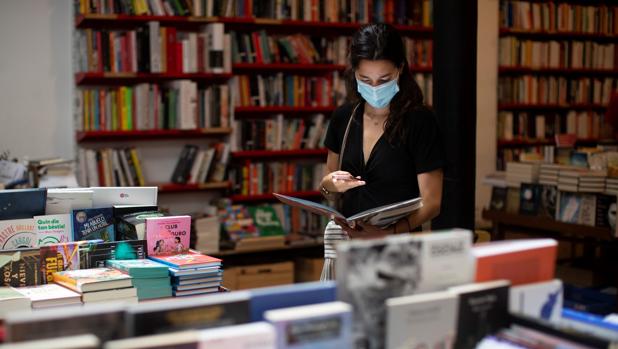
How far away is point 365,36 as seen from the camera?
2.87 meters

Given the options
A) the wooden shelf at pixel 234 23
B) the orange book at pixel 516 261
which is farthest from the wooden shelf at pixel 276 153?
the orange book at pixel 516 261

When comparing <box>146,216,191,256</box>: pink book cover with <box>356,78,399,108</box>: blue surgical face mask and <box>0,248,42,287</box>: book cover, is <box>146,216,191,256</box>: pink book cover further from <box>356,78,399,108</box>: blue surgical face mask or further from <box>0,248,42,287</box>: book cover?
<box>356,78,399,108</box>: blue surgical face mask

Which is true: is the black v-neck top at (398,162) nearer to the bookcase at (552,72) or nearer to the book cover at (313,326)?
the book cover at (313,326)

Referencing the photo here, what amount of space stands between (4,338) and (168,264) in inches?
52.5

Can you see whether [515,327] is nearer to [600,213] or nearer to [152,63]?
[600,213]

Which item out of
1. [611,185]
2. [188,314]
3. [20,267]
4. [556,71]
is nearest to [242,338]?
[188,314]

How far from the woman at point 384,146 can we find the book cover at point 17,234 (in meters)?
1.03

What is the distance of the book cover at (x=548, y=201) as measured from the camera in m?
5.57

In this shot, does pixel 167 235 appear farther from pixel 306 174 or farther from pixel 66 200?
pixel 306 174

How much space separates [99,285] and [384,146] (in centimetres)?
109

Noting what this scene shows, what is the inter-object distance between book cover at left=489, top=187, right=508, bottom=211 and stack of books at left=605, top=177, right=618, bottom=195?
87 centimetres

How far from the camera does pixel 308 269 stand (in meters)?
6.30

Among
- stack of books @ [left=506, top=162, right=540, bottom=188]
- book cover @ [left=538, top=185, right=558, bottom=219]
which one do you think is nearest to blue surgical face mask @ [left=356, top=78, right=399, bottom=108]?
book cover @ [left=538, top=185, right=558, bottom=219]

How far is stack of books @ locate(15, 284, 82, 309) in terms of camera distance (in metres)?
2.47
